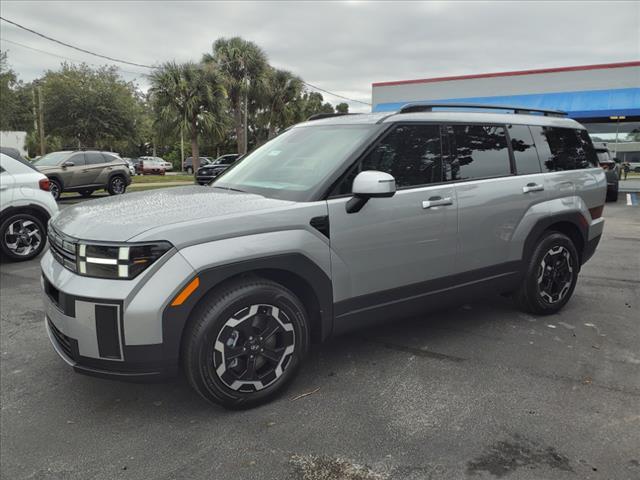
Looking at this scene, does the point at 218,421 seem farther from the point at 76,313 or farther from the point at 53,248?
the point at 53,248

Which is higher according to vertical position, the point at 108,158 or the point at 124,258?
the point at 108,158

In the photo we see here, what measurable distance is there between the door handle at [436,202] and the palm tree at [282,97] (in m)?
30.4

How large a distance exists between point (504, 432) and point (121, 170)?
56.0ft

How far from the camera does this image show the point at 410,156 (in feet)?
11.5

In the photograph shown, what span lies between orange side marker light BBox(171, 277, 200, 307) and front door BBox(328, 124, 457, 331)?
2.87ft

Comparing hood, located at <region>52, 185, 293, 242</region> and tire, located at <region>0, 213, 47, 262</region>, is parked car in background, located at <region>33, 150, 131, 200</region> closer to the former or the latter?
tire, located at <region>0, 213, 47, 262</region>

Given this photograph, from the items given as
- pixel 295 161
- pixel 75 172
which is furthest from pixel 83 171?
pixel 295 161

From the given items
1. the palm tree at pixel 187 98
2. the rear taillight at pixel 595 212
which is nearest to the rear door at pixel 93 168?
the palm tree at pixel 187 98

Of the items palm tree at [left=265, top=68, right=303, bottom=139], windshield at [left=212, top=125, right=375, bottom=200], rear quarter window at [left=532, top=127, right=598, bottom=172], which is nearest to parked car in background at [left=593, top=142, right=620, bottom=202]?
rear quarter window at [left=532, top=127, right=598, bottom=172]

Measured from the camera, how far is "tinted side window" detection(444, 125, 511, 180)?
12.2ft

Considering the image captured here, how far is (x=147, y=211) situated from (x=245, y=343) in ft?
3.08

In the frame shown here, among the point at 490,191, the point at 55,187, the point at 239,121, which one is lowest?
the point at 55,187

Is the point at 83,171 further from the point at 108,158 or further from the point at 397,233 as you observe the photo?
the point at 397,233

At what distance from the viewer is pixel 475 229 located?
3721 mm
